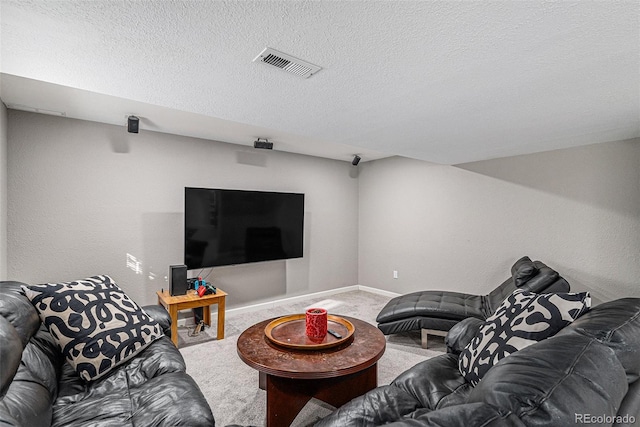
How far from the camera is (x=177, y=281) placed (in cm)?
344

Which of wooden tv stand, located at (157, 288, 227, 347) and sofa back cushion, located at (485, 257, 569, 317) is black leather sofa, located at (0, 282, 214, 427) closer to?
wooden tv stand, located at (157, 288, 227, 347)

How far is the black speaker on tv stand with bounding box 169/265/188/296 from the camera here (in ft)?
11.2

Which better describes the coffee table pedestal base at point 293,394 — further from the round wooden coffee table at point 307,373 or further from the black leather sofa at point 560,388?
the black leather sofa at point 560,388

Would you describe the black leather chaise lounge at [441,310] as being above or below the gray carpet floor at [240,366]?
above

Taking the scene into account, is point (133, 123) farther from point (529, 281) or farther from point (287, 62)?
point (529, 281)

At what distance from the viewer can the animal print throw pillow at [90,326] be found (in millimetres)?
1812

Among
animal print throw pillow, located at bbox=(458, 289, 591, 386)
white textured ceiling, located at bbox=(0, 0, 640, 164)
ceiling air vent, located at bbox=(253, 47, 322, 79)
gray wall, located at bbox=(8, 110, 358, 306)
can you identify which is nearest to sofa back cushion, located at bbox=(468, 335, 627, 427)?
animal print throw pillow, located at bbox=(458, 289, 591, 386)

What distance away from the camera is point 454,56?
62.7 inches

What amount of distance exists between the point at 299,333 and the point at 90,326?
137 centimetres

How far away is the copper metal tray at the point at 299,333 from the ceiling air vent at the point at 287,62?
5.74 ft

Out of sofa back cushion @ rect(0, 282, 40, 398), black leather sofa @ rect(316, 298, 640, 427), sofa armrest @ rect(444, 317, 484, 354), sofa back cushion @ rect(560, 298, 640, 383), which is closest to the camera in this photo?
black leather sofa @ rect(316, 298, 640, 427)

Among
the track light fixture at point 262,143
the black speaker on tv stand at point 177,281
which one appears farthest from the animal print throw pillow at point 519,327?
the track light fixture at point 262,143

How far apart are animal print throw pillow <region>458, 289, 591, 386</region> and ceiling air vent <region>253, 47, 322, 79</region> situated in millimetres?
1708

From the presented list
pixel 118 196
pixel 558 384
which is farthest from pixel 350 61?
pixel 118 196
